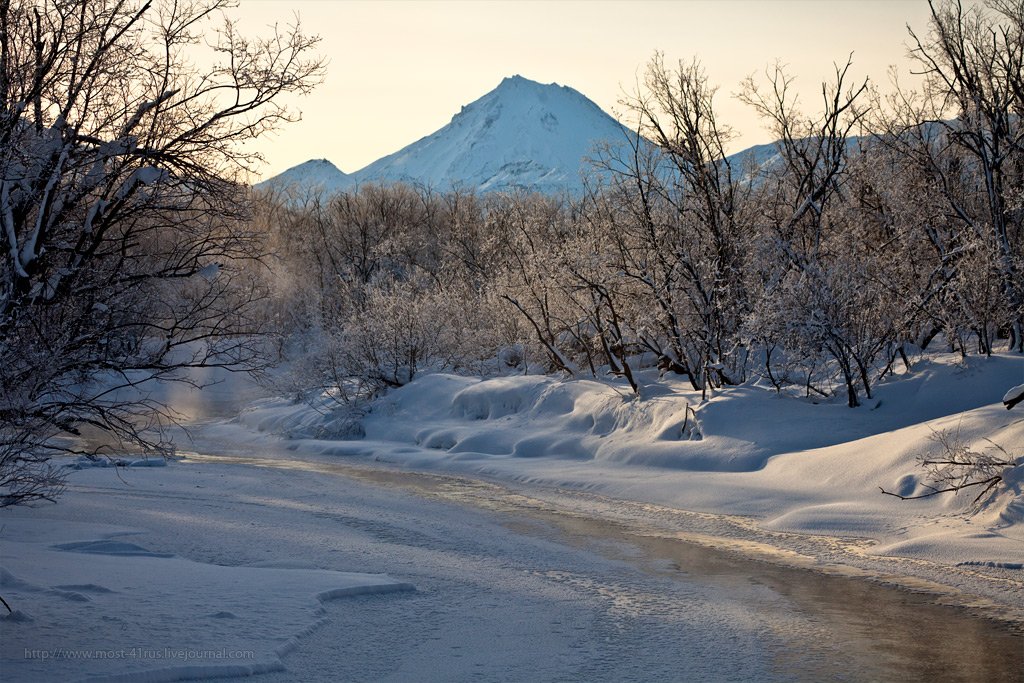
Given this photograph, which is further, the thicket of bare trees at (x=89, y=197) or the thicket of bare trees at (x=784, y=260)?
the thicket of bare trees at (x=784, y=260)

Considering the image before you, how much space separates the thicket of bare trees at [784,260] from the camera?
1617 centimetres

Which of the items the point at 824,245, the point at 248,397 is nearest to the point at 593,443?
the point at 824,245

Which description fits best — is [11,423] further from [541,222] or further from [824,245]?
[541,222]

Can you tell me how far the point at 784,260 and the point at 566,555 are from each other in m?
9.51

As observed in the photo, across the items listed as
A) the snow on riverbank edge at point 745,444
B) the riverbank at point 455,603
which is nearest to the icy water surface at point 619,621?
the riverbank at point 455,603

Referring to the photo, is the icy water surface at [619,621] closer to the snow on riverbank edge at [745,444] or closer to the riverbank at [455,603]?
the riverbank at [455,603]

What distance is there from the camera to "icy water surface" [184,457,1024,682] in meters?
6.79

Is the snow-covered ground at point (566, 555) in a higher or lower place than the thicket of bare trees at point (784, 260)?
lower

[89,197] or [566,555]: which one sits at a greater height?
[89,197]

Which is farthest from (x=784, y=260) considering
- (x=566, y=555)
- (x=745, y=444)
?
(x=566, y=555)

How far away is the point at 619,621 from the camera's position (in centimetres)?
802

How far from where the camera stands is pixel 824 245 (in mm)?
18500

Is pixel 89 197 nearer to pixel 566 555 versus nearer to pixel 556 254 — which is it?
pixel 566 555

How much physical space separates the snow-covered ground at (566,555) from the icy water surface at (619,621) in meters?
0.03
